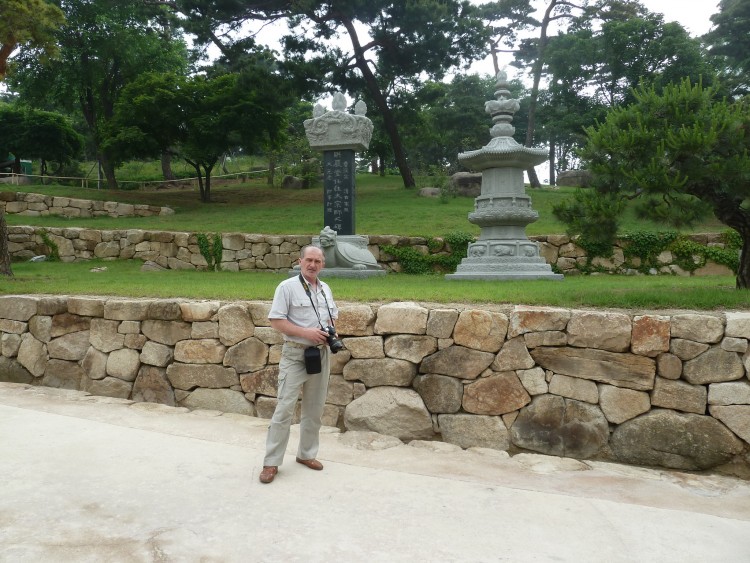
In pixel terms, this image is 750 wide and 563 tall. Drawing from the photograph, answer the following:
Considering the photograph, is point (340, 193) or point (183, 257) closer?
point (340, 193)

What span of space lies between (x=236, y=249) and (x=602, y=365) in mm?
9739

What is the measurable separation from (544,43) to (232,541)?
26.7 m

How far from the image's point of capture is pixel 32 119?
26.3m

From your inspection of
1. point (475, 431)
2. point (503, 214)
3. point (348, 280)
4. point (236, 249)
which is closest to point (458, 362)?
point (475, 431)

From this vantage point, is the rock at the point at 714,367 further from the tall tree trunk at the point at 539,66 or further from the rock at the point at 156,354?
the tall tree trunk at the point at 539,66

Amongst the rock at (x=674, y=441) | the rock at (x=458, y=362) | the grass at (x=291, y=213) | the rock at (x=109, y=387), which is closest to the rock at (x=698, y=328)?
the rock at (x=674, y=441)

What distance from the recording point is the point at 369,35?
66.4 feet

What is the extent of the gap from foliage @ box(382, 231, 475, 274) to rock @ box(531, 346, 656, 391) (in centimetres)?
737

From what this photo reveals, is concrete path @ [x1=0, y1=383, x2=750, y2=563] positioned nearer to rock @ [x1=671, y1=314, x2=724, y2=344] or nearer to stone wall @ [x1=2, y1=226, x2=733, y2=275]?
rock @ [x1=671, y1=314, x2=724, y2=344]

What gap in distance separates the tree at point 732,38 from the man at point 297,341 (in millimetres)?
23246

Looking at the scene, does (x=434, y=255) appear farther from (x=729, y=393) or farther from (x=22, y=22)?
(x=22, y=22)

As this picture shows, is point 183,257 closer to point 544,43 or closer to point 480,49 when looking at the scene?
point 480,49

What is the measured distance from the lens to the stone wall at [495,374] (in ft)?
14.6

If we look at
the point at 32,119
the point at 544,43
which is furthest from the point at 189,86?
the point at 544,43
